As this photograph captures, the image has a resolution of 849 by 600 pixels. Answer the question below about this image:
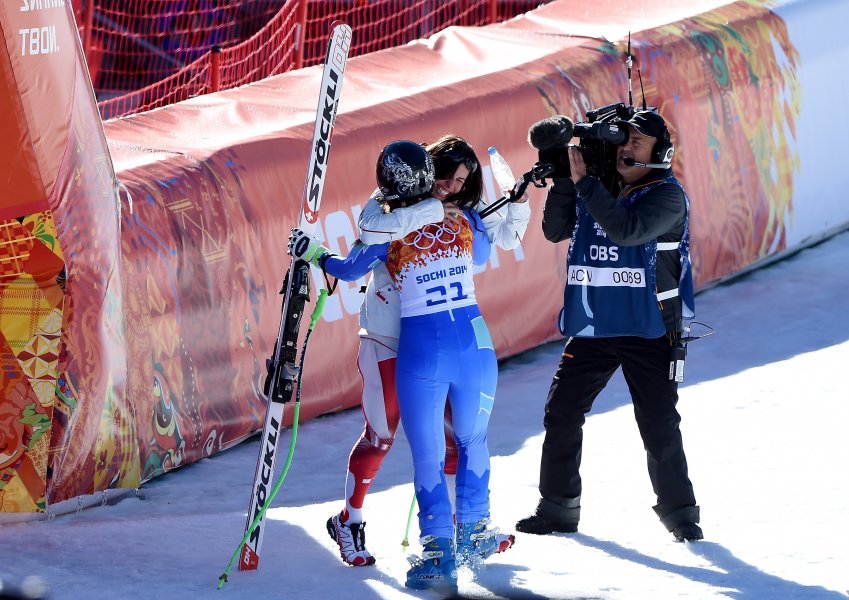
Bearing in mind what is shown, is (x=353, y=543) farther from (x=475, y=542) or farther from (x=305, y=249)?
(x=305, y=249)

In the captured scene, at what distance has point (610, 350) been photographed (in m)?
5.55

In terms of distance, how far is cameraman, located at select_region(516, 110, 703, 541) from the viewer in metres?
5.44

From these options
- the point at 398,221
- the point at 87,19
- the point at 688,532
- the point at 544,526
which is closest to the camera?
the point at 398,221

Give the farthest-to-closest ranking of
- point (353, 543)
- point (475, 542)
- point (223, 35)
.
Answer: point (223, 35)
point (353, 543)
point (475, 542)

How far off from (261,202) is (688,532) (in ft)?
8.61

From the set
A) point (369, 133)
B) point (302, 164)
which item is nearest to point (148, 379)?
point (302, 164)

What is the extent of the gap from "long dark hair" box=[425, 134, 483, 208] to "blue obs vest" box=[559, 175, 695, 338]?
1.90ft

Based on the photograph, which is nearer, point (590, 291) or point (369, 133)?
point (590, 291)

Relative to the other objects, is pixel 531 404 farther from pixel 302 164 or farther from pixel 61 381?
pixel 61 381

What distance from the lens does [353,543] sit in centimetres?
522

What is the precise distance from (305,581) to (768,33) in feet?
19.7

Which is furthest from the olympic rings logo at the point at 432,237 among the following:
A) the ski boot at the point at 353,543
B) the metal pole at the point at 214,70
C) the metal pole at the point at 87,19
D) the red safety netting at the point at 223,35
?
Result: the metal pole at the point at 87,19

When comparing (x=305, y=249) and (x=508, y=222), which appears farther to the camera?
(x=508, y=222)

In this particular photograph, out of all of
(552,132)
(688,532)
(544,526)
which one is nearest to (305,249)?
(552,132)
